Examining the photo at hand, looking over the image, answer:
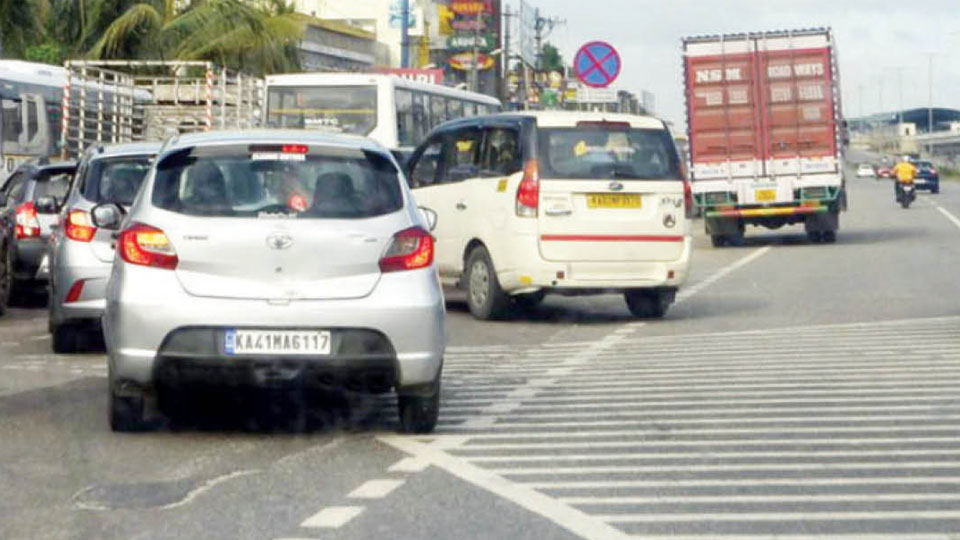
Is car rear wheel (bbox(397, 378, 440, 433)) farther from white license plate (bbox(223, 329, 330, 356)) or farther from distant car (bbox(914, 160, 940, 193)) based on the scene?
distant car (bbox(914, 160, 940, 193))

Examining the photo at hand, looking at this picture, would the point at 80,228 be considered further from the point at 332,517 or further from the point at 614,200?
the point at 332,517

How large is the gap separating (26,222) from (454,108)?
1675 cm

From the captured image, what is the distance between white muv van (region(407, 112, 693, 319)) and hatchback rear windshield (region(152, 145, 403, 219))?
267 inches

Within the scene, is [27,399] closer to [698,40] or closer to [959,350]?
[959,350]

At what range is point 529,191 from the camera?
16578 mm

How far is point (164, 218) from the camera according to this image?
9516mm

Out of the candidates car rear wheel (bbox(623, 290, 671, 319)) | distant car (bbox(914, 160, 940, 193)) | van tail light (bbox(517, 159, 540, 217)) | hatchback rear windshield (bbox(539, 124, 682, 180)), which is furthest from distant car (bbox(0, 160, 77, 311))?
distant car (bbox(914, 160, 940, 193))

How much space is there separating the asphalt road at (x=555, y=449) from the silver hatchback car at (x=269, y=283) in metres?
0.39

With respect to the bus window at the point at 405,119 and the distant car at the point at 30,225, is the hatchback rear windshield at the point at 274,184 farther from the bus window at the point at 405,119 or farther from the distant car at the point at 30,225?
the bus window at the point at 405,119

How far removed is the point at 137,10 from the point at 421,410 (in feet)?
118

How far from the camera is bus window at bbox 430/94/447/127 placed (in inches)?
1347

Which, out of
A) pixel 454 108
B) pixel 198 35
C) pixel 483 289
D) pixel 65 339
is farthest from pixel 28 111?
pixel 65 339

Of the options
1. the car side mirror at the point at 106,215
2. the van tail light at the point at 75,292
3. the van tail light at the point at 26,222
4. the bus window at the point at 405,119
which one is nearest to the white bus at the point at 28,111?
the bus window at the point at 405,119

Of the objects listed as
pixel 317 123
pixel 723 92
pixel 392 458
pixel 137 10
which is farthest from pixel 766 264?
pixel 137 10
